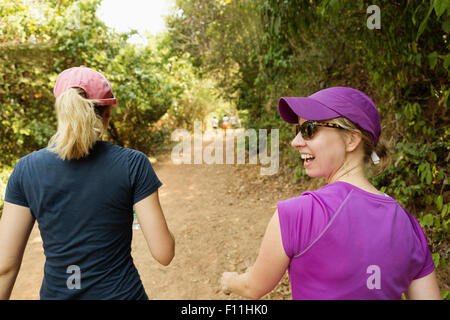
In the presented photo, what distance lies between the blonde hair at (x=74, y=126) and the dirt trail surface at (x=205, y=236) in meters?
3.08

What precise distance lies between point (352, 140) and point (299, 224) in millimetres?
437

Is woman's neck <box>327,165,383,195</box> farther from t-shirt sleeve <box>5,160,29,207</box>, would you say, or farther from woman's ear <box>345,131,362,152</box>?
t-shirt sleeve <box>5,160,29,207</box>

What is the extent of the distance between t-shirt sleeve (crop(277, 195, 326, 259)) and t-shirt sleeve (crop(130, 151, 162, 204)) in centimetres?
70

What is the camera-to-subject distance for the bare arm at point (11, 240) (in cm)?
136

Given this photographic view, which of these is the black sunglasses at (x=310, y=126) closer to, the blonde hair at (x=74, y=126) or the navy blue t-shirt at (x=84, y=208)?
the navy blue t-shirt at (x=84, y=208)

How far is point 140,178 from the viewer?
1418 millimetres

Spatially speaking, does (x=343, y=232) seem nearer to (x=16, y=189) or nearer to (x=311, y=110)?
(x=311, y=110)

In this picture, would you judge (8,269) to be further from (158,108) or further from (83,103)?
(158,108)

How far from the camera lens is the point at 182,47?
11.0 metres

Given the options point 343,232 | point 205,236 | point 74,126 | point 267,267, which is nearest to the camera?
point 343,232

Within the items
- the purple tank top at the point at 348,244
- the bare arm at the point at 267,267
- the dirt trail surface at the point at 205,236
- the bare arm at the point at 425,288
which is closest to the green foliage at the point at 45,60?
the dirt trail surface at the point at 205,236

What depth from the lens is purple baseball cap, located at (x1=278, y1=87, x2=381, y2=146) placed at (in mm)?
1137

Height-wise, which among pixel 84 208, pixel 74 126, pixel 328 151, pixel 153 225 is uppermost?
pixel 74 126

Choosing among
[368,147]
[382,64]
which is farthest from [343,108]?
[382,64]
